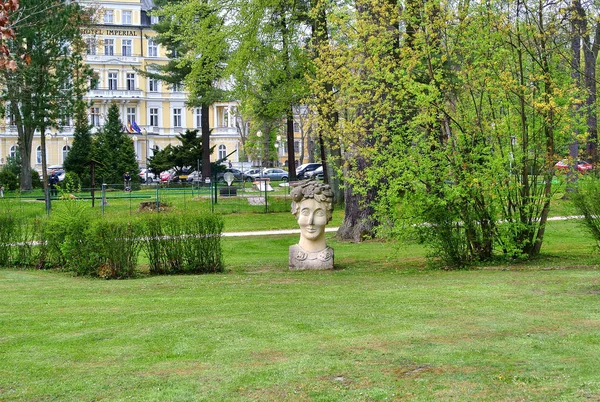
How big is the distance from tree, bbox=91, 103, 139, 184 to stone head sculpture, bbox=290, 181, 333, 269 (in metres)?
34.9

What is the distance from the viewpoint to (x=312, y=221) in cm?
1438

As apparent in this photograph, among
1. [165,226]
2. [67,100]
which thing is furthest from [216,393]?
[67,100]

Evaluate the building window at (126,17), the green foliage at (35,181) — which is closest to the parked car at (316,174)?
the green foliage at (35,181)

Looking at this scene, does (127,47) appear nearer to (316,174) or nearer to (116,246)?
(316,174)

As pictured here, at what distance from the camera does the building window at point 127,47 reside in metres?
78.5

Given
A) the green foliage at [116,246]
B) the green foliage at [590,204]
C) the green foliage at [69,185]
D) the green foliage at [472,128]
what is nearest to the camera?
the green foliage at [472,128]

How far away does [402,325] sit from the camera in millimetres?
8070

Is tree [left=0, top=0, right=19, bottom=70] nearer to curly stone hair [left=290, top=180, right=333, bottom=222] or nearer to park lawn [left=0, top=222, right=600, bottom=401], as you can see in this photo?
park lawn [left=0, top=222, right=600, bottom=401]

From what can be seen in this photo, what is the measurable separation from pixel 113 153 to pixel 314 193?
124ft

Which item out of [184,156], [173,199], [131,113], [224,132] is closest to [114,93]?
[131,113]

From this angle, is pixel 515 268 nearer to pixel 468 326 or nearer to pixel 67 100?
pixel 468 326

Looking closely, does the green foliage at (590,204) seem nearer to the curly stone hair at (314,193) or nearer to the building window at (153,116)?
the curly stone hair at (314,193)

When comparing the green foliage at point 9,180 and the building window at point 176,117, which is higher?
the building window at point 176,117

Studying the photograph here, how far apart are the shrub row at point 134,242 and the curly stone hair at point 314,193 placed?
1424 mm
